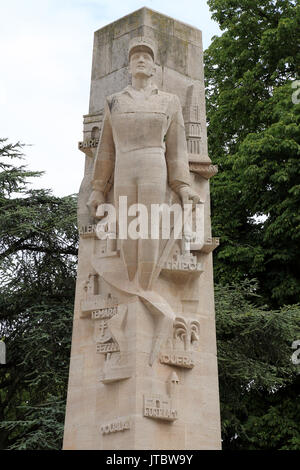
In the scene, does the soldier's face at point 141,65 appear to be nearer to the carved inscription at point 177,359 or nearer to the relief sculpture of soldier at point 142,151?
the relief sculpture of soldier at point 142,151

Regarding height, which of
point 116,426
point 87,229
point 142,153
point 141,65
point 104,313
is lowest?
point 116,426

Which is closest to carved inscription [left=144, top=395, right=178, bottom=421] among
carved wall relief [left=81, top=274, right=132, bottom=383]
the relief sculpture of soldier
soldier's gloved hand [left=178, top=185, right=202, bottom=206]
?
carved wall relief [left=81, top=274, right=132, bottom=383]

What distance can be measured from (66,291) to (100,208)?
276 inches

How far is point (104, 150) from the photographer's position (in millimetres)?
9883

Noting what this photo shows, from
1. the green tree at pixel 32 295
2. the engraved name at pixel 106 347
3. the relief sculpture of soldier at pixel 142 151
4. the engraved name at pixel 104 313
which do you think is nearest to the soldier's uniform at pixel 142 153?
the relief sculpture of soldier at pixel 142 151

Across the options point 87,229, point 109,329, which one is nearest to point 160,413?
point 109,329

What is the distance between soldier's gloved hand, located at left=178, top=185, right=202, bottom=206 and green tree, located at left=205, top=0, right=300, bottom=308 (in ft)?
22.5

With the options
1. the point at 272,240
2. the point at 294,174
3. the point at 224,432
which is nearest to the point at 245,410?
the point at 224,432

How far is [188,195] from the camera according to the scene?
9.86 metres

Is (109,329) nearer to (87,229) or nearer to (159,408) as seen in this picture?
(159,408)

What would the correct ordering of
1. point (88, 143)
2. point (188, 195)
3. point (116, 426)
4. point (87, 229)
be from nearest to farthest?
point (116, 426) < point (188, 195) < point (87, 229) < point (88, 143)

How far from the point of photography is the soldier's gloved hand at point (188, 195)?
9789 mm

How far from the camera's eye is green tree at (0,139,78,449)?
15211 millimetres

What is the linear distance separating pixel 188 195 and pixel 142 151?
0.88 metres
